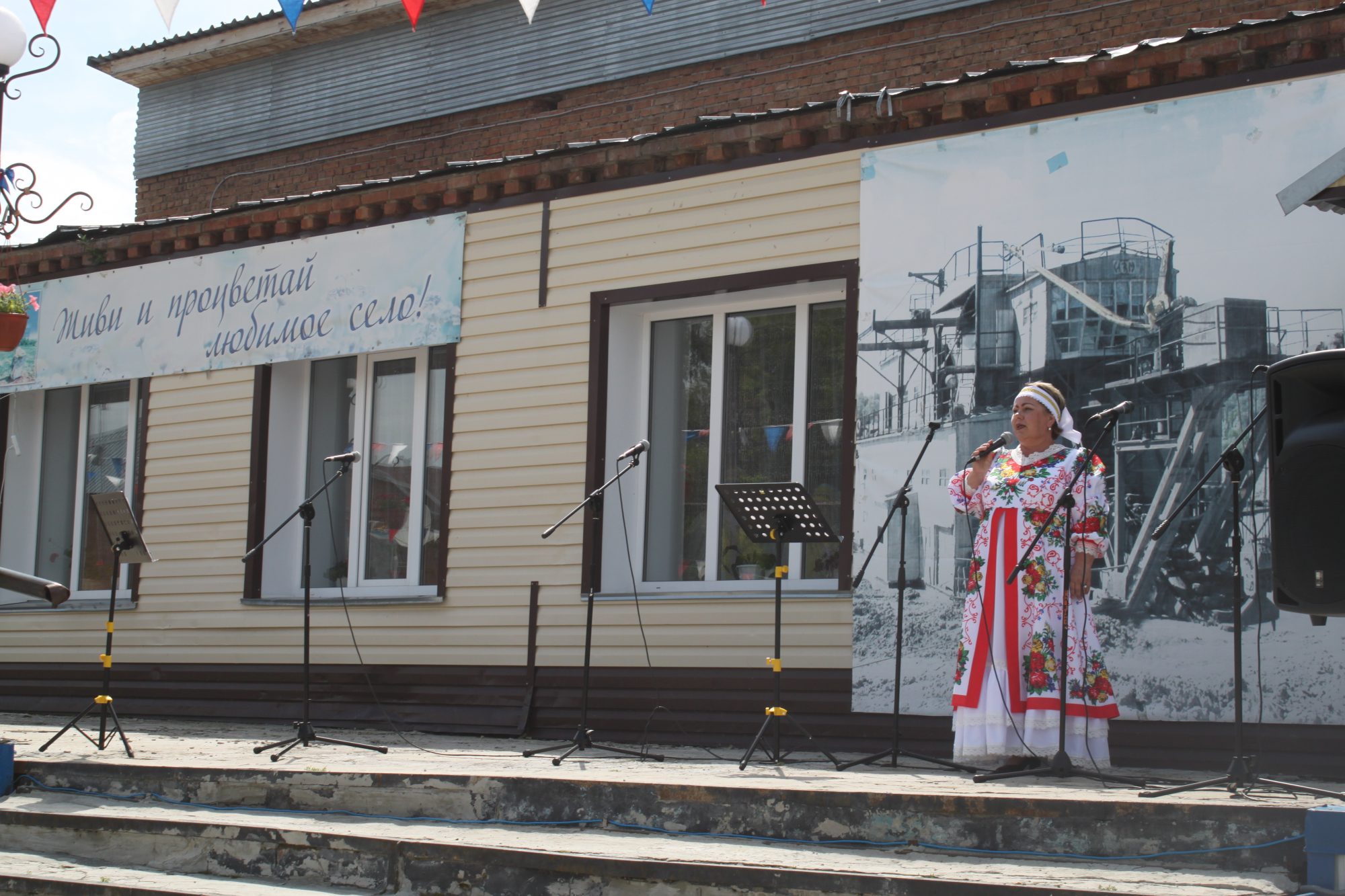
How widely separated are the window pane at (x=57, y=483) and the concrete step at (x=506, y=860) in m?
4.86

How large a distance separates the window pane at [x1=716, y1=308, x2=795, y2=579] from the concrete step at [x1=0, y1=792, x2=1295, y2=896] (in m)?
2.85

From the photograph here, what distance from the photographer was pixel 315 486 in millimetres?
10703

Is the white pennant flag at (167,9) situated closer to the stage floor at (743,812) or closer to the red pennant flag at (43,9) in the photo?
the red pennant flag at (43,9)

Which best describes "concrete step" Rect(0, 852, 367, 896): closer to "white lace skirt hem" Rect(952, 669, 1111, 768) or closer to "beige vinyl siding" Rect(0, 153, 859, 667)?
"white lace skirt hem" Rect(952, 669, 1111, 768)

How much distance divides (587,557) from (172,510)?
3918 millimetres

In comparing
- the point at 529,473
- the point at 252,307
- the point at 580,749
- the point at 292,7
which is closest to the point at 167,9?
the point at 292,7

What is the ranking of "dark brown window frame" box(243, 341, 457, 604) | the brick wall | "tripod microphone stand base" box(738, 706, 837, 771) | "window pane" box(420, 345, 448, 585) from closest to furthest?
1. "tripod microphone stand base" box(738, 706, 837, 771)
2. "window pane" box(420, 345, 448, 585)
3. "dark brown window frame" box(243, 341, 457, 604)
4. the brick wall

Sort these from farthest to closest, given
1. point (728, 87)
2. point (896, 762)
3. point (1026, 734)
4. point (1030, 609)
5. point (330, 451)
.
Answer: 1. point (728, 87)
2. point (330, 451)
3. point (896, 762)
4. point (1030, 609)
5. point (1026, 734)

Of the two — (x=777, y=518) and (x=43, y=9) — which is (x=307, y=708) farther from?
(x=43, y=9)

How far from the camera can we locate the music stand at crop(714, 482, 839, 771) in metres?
6.77

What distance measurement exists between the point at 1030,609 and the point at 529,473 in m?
3.77

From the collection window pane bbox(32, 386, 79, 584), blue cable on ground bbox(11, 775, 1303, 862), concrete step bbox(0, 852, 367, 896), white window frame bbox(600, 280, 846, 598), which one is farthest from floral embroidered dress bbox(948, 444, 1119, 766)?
Answer: window pane bbox(32, 386, 79, 584)

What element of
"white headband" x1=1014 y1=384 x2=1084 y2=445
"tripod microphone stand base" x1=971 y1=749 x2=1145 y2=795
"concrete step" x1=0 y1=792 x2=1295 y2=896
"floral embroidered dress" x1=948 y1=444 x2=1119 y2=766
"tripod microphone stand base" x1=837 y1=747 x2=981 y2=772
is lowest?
"concrete step" x1=0 y1=792 x2=1295 y2=896

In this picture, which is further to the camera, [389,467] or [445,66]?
[445,66]
